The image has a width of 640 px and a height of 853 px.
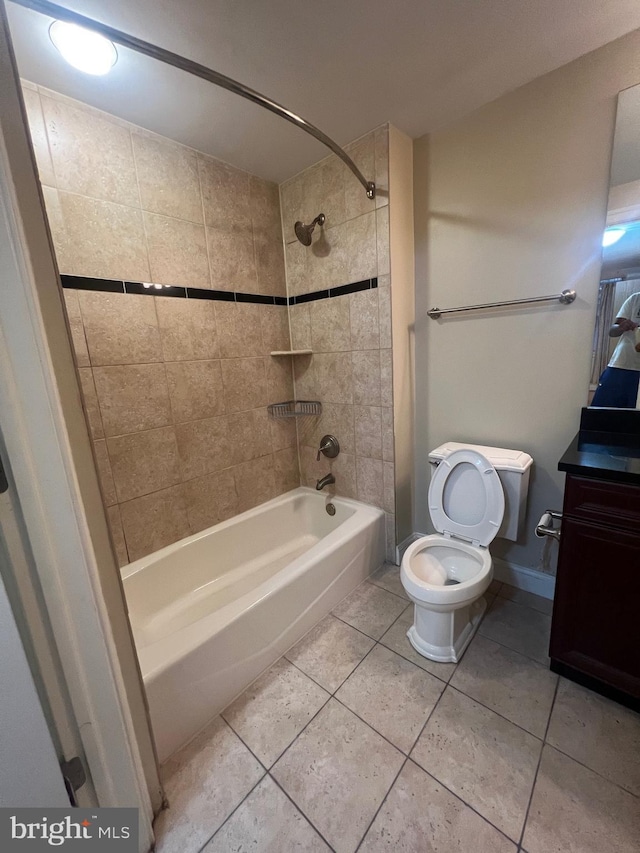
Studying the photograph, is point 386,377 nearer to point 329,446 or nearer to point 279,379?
point 329,446

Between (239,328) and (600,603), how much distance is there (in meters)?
2.06

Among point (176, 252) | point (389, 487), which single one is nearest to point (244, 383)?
point (176, 252)

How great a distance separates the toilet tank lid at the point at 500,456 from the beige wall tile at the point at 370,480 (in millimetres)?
390

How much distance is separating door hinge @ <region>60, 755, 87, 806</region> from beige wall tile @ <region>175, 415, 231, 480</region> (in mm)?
1152

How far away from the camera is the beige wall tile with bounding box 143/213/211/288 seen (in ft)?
5.29

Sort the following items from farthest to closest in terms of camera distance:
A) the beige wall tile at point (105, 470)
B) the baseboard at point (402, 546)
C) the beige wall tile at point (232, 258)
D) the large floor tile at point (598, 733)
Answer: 1. the baseboard at point (402, 546)
2. the beige wall tile at point (232, 258)
3. the beige wall tile at point (105, 470)
4. the large floor tile at point (598, 733)

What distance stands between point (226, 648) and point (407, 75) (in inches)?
93.3

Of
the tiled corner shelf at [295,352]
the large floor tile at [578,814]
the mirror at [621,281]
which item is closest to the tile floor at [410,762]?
the large floor tile at [578,814]

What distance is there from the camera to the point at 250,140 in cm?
166

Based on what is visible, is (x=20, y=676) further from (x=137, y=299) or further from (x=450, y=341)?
(x=450, y=341)

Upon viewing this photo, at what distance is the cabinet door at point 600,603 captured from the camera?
108 centimetres

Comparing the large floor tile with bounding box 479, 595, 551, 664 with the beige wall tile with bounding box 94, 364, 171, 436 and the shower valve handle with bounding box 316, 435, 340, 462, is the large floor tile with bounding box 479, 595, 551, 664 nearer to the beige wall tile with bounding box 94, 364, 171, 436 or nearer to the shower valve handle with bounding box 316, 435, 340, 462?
the shower valve handle with bounding box 316, 435, 340, 462

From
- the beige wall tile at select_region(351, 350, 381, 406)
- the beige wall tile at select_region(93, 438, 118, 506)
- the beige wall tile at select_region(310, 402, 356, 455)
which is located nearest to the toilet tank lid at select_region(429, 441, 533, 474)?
the beige wall tile at select_region(351, 350, 381, 406)

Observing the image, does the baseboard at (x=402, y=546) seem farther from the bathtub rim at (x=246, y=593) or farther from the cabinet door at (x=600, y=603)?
the cabinet door at (x=600, y=603)
